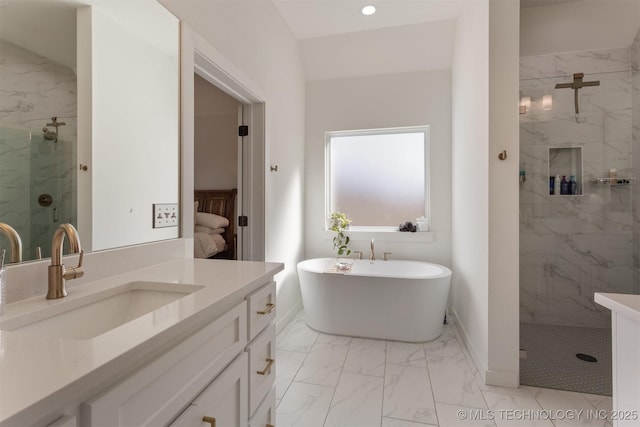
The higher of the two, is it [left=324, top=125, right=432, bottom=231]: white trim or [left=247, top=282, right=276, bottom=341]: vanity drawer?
[left=324, top=125, right=432, bottom=231]: white trim

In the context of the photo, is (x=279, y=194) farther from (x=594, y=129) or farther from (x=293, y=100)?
(x=594, y=129)

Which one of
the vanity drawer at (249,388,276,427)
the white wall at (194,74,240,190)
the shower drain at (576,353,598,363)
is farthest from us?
the white wall at (194,74,240,190)

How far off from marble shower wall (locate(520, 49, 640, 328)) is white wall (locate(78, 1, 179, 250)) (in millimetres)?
3080

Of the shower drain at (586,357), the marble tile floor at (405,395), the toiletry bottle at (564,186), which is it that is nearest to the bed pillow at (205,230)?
the marble tile floor at (405,395)

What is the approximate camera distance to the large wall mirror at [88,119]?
863 millimetres

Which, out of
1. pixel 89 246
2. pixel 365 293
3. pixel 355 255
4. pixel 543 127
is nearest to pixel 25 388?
pixel 89 246

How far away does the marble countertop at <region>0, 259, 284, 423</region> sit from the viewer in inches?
16.0

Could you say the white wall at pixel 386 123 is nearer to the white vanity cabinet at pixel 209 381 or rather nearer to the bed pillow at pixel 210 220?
the bed pillow at pixel 210 220

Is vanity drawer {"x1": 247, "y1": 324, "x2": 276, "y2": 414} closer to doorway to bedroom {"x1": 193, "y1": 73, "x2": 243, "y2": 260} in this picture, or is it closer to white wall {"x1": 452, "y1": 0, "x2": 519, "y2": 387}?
white wall {"x1": 452, "y1": 0, "x2": 519, "y2": 387}

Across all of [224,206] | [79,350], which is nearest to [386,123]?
[224,206]

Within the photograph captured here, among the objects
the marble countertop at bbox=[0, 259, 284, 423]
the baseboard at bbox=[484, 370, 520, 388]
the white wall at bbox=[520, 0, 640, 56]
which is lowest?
the baseboard at bbox=[484, 370, 520, 388]

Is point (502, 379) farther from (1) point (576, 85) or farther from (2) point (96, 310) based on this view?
(1) point (576, 85)

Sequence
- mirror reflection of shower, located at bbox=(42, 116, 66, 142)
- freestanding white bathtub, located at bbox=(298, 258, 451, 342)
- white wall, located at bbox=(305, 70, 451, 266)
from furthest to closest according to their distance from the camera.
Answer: white wall, located at bbox=(305, 70, 451, 266) < freestanding white bathtub, located at bbox=(298, 258, 451, 342) < mirror reflection of shower, located at bbox=(42, 116, 66, 142)

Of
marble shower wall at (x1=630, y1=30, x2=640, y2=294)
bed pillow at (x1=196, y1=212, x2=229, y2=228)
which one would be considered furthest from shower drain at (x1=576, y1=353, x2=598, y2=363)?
bed pillow at (x1=196, y1=212, x2=229, y2=228)
